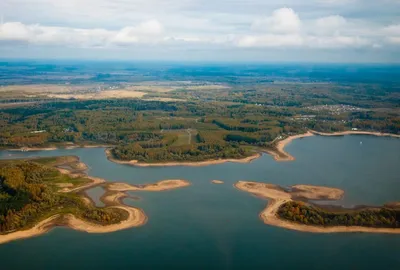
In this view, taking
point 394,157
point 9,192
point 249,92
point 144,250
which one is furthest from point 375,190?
point 249,92

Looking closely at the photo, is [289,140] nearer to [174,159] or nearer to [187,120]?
[174,159]

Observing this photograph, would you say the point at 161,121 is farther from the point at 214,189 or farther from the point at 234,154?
the point at 214,189

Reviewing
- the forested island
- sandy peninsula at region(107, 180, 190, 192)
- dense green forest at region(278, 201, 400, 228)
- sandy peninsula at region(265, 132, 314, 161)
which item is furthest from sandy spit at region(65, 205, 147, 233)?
sandy peninsula at region(265, 132, 314, 161)

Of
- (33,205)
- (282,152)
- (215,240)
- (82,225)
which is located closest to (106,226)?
(82,225)

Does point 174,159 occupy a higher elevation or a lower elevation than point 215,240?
higher

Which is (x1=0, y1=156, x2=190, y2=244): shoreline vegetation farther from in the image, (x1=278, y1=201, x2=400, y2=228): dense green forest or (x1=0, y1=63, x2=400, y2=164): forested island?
(x1=278, y1=201, x2=400, y2=228): dense green forest

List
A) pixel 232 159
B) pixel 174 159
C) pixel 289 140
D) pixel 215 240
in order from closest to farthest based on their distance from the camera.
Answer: pixel 215 240
pixel 174 159
pixel 232 159
pixel 289 140

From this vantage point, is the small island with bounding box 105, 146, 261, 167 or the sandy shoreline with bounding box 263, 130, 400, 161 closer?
the small island with bounding box 105, 146, 261, 167
